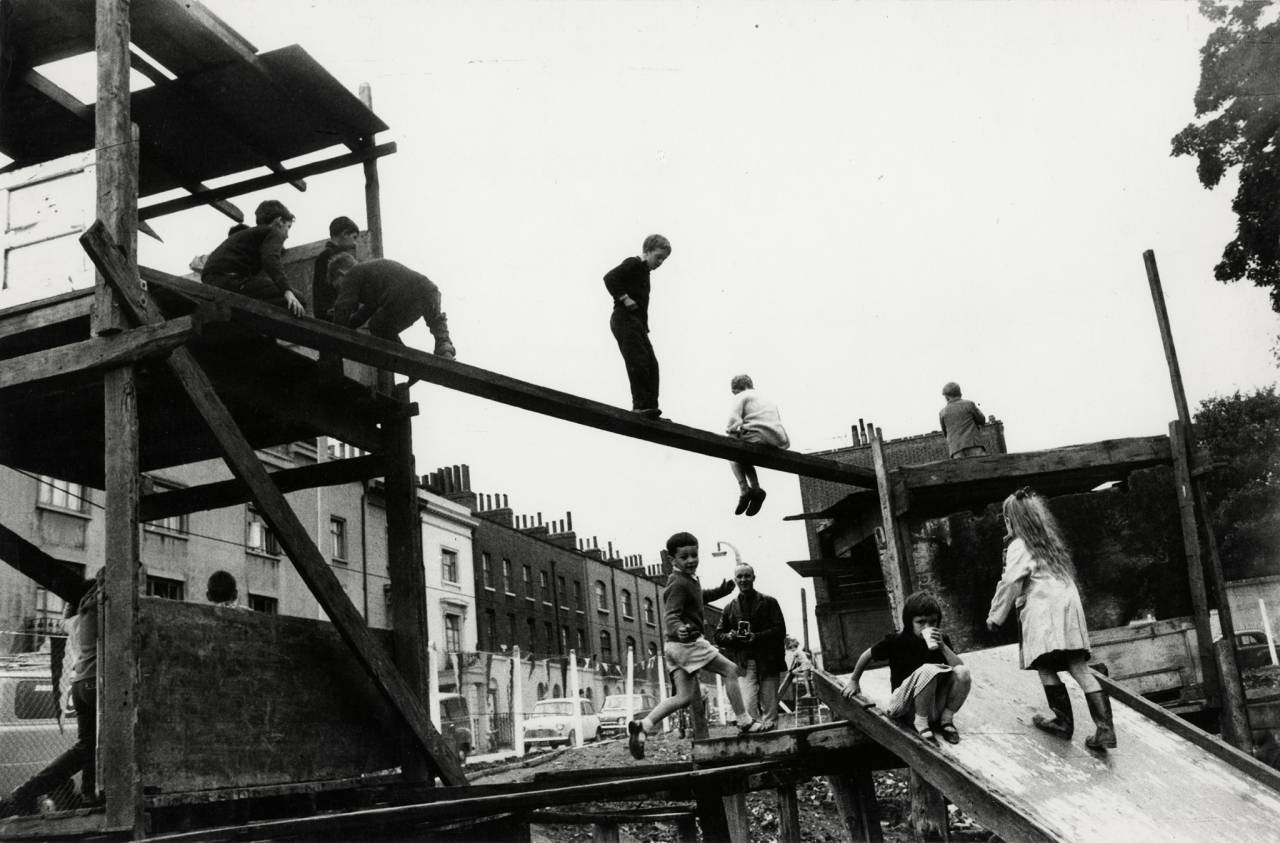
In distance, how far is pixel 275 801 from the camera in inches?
279

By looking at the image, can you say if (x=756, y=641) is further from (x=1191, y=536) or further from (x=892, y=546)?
(x=1191, y=536)

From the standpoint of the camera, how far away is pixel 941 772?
222 inches

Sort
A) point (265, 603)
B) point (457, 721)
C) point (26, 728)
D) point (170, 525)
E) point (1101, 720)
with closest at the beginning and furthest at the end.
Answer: point (1101, 720)
point (26, 728)
point (457, 721)
point (170, 525)
point (265, 603)

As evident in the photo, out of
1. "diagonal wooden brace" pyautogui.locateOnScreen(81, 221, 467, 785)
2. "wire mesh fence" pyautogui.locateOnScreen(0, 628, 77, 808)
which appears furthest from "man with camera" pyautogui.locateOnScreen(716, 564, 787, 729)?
"wire mesh fence" pyautogui.locateOnScreen(0, 628, 77, 808)

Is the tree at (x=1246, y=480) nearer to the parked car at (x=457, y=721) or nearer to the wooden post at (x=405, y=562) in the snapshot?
the parked car at (x=457, y=721)

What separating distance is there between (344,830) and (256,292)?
12.0 feet

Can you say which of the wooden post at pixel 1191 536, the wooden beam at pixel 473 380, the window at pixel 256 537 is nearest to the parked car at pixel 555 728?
the window at pixel 256 537

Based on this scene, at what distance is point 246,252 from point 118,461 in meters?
2.08

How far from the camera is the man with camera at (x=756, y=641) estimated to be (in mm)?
8586

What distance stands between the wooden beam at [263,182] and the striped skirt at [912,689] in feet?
19.3

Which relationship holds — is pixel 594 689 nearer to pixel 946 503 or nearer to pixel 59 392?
pixel 946 503

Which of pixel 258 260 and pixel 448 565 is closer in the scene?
pixel 258 260

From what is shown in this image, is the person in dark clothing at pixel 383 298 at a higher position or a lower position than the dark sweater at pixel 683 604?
higher

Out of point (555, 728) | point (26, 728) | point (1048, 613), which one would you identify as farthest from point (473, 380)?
point (555, 728)
